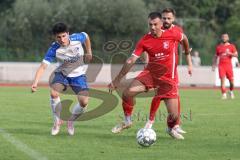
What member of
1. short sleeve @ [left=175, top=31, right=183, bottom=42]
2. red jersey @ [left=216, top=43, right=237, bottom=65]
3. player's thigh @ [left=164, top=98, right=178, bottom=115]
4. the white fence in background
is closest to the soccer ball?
player's thigh @ [left=164, top=98, right=178, bottom=115]

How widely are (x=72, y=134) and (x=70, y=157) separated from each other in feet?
9.84

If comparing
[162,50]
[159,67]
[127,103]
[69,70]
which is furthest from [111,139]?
[162,50]

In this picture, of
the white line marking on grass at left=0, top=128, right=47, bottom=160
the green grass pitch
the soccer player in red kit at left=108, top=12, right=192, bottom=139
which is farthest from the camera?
the soccer player in red kit at left=108, top=12, right=192, bottom=139

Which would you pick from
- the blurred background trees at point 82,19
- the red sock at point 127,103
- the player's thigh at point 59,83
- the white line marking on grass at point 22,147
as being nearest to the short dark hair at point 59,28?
the player's thigh at point 59,83

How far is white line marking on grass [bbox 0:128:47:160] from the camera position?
10164 mm

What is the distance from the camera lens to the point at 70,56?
1320cm

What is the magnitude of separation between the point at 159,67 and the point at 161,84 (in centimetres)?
32

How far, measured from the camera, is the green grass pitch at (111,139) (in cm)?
1049

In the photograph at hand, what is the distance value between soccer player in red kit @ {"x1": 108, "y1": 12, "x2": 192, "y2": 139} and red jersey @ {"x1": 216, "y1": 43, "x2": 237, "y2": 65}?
1224 centimetres

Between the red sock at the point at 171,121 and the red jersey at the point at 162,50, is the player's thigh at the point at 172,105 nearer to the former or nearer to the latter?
the red sock at the point at 171,121

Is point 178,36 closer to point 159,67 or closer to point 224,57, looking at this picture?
point 159,67

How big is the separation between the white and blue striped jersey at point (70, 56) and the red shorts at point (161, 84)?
115 cm

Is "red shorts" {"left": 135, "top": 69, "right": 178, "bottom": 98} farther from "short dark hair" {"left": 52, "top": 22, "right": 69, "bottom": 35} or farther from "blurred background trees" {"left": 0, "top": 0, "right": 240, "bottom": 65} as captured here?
"blurred background trees" {"left": 0, "top": 0, "right": 240, "bottom": 65}

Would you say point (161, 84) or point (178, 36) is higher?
point (178, 36)
